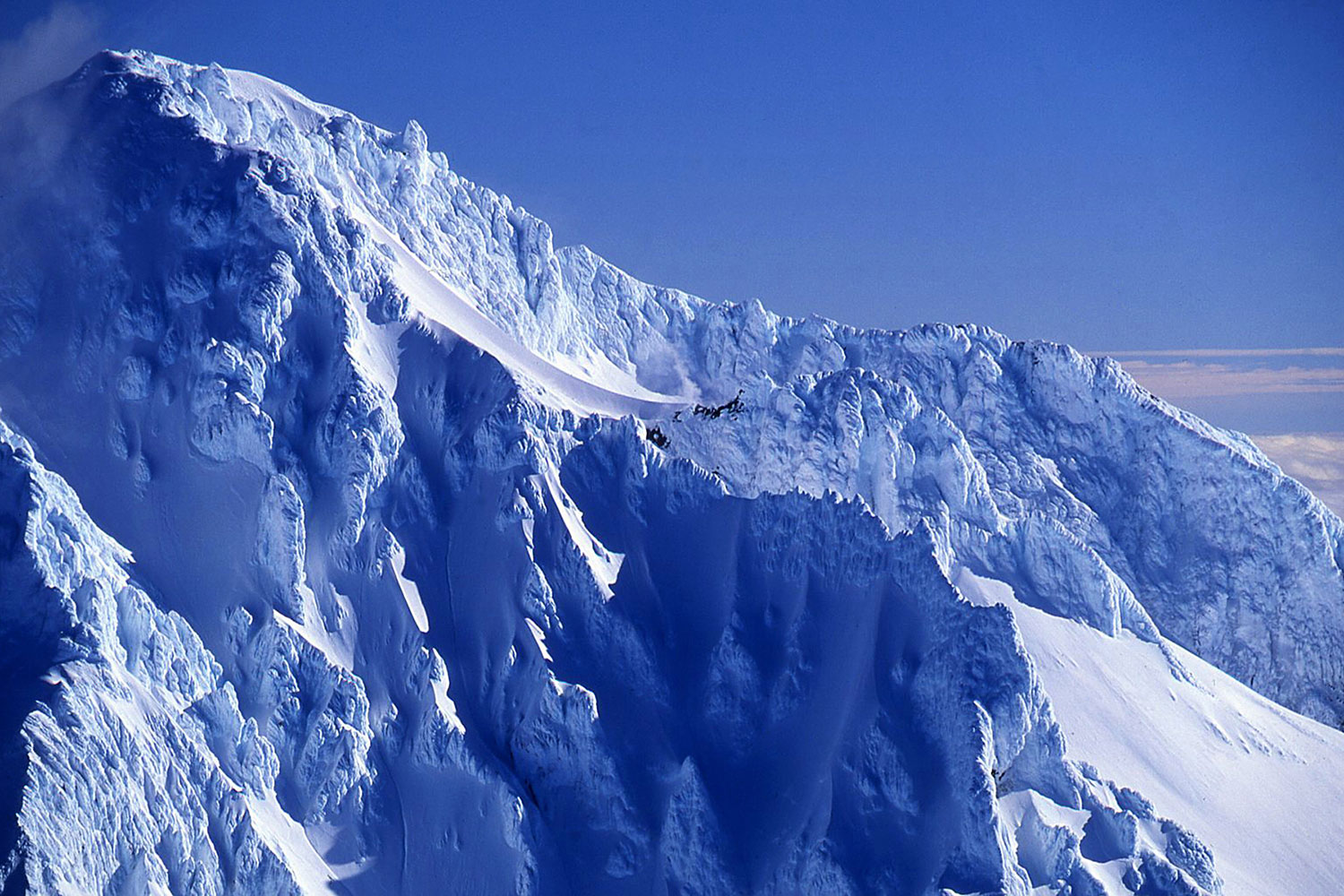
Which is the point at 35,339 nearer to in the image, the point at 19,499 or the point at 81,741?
the point at 19,499

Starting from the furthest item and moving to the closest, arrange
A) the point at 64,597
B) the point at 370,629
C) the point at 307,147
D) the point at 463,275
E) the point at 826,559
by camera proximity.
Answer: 1. the point at 463,275
2. the point at 307,147
3. the point at 826,559
4. the point at 370,629
5. the point at 64,597

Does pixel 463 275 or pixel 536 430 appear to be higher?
pixel 463 275

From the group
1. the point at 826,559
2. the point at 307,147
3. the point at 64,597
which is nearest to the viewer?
the point at 64,597

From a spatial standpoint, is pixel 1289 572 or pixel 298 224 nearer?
pixel 298 224

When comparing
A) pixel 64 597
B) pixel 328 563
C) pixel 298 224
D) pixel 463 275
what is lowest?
pixel 64 597

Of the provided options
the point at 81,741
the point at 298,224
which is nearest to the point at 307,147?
the point at 298,224

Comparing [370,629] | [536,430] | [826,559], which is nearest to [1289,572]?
[826,559]
